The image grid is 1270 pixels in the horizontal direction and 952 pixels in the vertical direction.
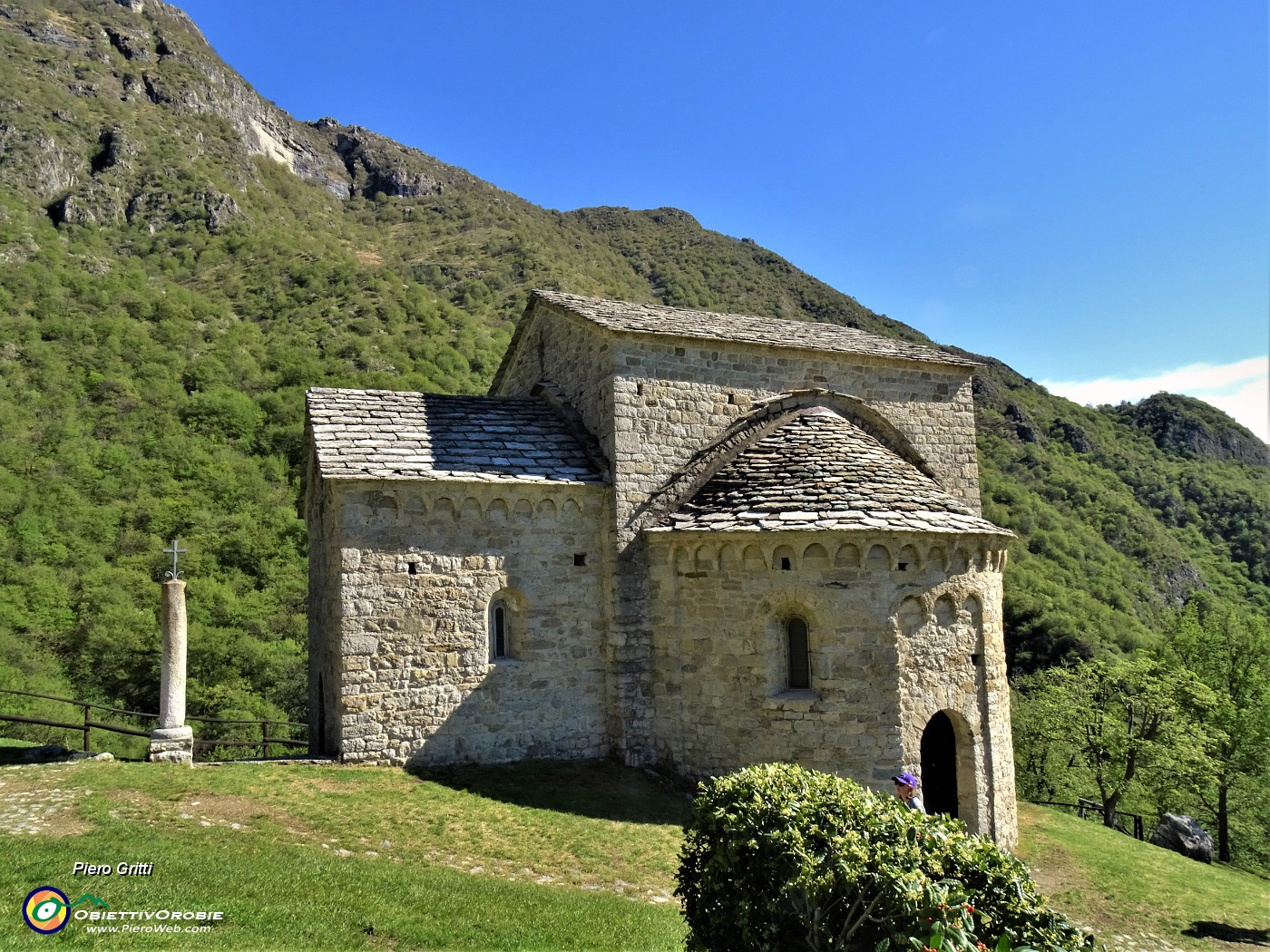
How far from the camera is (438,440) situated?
1182 cm

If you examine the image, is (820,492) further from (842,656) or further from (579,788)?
(579,788)

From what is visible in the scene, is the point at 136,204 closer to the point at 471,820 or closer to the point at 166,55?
the point at 166,55

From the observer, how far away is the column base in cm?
981

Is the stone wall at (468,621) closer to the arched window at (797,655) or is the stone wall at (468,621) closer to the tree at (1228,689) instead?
the arched window at (797,655)

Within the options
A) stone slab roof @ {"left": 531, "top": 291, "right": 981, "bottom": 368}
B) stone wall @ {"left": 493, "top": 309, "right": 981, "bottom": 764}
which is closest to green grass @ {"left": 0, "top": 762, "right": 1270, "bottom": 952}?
stone wall @ {"left": 493, "top": 309, "right": 981, "bottom": 764}

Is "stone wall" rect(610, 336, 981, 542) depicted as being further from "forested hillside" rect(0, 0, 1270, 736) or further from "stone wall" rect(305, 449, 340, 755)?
"forested hillside" rect(0, 0, 1270, 736)

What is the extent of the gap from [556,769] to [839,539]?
5.09m

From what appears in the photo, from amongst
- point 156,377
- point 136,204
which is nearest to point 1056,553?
point 156,377

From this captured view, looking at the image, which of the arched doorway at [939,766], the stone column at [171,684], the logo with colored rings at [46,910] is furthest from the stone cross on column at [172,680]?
the arched doorway at [939,766]

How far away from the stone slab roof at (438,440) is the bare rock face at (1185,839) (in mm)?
13841

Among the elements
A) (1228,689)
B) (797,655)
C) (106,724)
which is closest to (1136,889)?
(797,655)

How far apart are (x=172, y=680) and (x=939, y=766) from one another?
10.4m

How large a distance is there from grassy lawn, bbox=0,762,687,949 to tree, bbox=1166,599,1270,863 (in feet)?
55.7

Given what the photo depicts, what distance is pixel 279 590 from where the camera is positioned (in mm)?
29703
